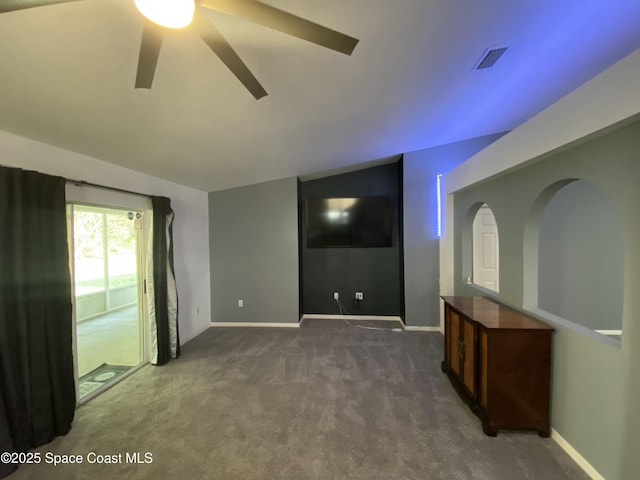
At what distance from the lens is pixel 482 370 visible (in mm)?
2094

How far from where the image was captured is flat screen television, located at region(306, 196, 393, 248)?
4484mm

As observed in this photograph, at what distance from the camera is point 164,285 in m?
3.22

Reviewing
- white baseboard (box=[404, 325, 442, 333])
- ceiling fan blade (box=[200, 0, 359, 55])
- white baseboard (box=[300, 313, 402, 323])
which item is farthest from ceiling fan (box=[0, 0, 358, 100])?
white baseboard (box=[300, 313, 402, 323])

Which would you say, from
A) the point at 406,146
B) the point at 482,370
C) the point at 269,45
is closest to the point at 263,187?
the point at 406,146

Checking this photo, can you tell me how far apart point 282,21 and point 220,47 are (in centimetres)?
27

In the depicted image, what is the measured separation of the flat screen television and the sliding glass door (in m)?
2.53

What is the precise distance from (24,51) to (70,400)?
94.0 inches

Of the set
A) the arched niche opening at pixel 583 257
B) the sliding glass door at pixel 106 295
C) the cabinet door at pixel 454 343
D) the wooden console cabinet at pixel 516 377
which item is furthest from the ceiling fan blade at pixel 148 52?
the arched niche opening at pixel 583 257

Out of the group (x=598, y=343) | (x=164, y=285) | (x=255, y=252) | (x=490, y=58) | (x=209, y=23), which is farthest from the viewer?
(x=255, y=252)

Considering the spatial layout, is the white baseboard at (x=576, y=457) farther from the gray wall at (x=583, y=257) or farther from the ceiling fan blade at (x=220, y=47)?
the ceiling fan blade at (x=220, y=47)

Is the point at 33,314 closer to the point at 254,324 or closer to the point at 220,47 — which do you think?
the point at 220,47

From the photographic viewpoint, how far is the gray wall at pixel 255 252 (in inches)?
173

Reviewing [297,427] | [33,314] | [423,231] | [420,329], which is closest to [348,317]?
[420,329]

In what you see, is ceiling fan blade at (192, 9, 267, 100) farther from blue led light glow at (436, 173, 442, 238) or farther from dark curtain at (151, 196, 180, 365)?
blue led light glow at (436, 173, 442, 238)
